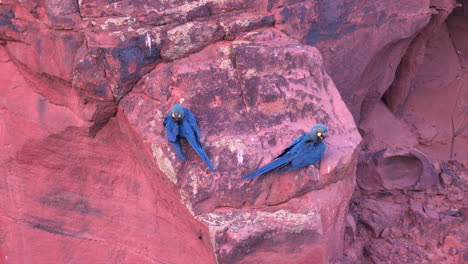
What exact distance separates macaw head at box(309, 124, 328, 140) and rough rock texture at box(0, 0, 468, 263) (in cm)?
21

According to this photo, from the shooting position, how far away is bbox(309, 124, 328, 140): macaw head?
9.00 ft

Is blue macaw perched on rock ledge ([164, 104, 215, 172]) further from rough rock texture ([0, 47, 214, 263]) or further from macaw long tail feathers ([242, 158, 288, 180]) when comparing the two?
rough rock texture ([0, 47, 214, 263])

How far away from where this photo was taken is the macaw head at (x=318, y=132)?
2.74 m

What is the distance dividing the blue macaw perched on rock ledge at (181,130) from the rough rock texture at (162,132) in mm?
81

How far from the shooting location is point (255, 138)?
2.94 m

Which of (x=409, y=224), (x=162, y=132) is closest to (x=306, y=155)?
(x=162, y=132)

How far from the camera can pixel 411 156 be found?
4.18m

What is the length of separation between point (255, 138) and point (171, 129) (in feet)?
1.76

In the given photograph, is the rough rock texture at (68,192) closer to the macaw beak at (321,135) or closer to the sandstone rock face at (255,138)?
the sandstone rock face at (255,138)

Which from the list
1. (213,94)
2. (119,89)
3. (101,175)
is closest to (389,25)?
(213,94)

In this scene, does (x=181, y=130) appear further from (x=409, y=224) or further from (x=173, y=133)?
(x=409, y=224)

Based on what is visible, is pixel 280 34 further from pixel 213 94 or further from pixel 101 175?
pixel 101 175

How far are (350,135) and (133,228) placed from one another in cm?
167

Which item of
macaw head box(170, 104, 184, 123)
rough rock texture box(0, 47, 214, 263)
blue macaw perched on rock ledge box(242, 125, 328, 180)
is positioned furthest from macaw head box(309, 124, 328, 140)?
rough rock texture box(0, 47, 214, 263)
